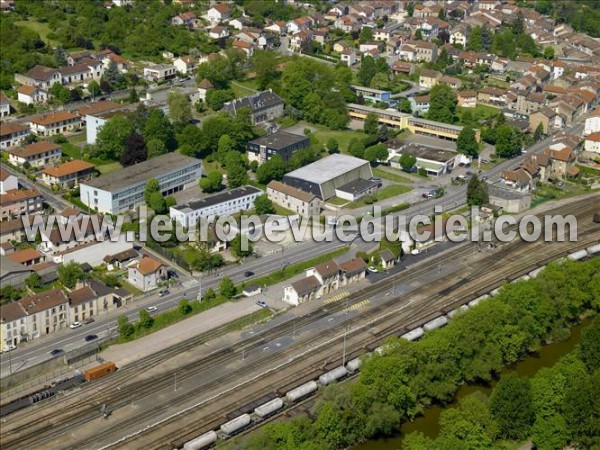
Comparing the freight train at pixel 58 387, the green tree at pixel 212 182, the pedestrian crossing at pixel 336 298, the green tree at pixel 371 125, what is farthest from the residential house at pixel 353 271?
the green tree at pixel 371 125

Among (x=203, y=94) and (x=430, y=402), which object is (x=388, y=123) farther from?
(x=430, y=402)

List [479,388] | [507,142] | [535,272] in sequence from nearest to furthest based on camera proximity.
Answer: [479,388] < [535,272] < [507,142]

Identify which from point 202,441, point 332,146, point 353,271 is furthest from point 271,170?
point 202,441

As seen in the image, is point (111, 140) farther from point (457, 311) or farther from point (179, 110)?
point (457, 311)

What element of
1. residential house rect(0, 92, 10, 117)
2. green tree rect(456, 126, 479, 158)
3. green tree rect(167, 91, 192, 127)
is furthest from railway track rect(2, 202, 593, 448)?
residential house rect(0, 92, 10, 117)

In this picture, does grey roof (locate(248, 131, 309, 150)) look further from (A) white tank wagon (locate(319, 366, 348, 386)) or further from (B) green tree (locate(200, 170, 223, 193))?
(A) white tank wagon (locate(319, 366, 348, 386))

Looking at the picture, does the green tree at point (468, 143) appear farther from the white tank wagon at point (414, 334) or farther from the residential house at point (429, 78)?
the white tank wagon at point (414, 334)
